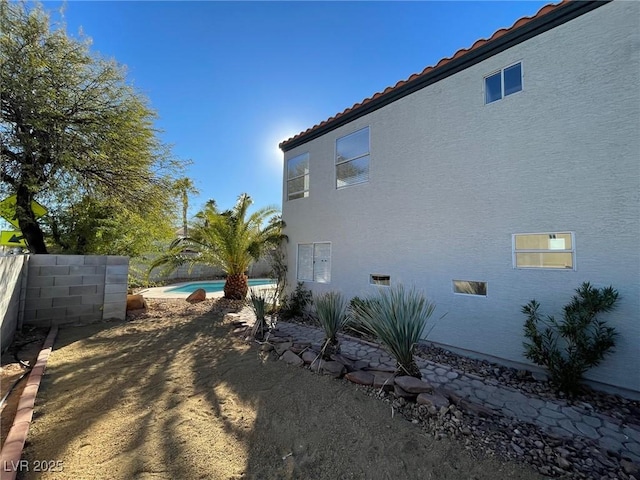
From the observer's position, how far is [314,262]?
33.1 feet

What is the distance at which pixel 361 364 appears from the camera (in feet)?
17.4

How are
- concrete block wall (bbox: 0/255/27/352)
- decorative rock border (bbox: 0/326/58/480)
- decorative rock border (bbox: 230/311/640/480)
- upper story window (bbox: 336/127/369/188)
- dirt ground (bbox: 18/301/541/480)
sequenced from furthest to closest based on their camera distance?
upper story window (bbox: 336/127/369/188), concrete block wall (bbox: 0/255/27/352), decorative rock border (bbox: 230/311/640/480), dirt ground (bbox: 18/301/541/480), decorative rock border (bbox: 0/326/58/480)

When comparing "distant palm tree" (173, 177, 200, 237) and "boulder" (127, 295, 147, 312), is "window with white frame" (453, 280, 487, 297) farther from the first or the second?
"boulder" (127, 295, 147, 312)

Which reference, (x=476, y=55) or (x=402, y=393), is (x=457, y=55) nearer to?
(x=476, y=55)

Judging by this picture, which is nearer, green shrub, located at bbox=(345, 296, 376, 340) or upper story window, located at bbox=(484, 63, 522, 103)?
green shrub, located at bbox=(345, 296, 376, 340)

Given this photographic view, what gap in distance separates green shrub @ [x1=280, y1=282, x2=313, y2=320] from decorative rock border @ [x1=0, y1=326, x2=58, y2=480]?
617 centimetres

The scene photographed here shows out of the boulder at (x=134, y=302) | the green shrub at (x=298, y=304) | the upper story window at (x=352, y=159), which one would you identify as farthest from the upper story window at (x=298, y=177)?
the boulder at (x=134, y=302)

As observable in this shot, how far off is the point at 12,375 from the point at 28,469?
3253 millimetres

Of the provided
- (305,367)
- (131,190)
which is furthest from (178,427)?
(131,190)

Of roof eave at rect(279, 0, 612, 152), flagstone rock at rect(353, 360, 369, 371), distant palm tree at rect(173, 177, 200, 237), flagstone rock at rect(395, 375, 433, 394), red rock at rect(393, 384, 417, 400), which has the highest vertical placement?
roof eave at rect(279, 0, 612, 152)

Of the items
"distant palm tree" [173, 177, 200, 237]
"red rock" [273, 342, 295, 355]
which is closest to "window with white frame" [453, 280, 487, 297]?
"red rock" [273, 342, 295, 355]

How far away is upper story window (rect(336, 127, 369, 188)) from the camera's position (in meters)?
8.72

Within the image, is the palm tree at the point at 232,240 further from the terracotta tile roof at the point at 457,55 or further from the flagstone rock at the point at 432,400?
the flagstone rock at the point at 432,400

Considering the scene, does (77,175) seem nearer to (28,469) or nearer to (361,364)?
(28,469)
